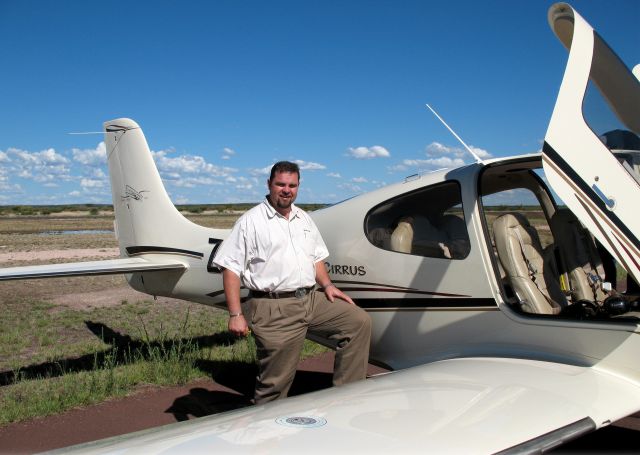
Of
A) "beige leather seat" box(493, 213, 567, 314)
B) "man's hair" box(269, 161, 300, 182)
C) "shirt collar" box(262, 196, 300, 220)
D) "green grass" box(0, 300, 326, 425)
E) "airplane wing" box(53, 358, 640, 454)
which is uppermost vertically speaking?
"man's hair" box(269, 161, 300, 182)

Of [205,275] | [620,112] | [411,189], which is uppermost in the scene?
[620,112]

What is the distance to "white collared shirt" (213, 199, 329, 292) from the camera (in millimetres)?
3717

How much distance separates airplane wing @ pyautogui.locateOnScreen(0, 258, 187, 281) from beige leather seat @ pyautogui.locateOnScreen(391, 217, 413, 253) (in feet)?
9.77

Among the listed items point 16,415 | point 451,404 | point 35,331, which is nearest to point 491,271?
point 451,404

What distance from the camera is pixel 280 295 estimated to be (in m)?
3.80

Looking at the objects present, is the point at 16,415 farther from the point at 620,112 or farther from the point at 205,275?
the point at 620,112

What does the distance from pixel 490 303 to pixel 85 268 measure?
4.21 m

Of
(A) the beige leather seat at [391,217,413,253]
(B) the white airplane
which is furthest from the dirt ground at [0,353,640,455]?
(A) the beige leather seat at [391,217,413,253]

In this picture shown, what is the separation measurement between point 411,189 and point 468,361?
1371 mm

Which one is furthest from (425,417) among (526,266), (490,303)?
(526,266)

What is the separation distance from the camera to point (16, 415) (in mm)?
4629

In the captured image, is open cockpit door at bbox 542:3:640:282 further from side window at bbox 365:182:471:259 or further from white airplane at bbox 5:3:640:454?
side window at bbox 365:182:471:259

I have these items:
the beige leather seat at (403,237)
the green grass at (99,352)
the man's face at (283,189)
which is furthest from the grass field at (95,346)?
the beige leather seat at (403,237)

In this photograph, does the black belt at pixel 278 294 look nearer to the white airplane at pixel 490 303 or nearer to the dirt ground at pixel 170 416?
the white airplane at pixel 490 303
